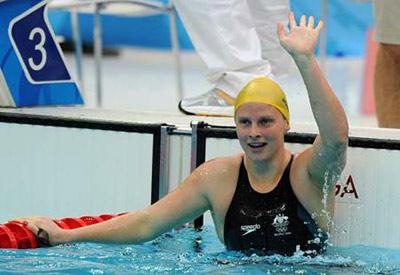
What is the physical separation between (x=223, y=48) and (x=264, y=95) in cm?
85

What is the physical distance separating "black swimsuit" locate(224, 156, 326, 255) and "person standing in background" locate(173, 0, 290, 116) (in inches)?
32.0

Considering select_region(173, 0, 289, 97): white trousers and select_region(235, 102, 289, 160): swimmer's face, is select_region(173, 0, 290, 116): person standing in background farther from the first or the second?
select_region(235, 102, 289, 160): swimmer's face

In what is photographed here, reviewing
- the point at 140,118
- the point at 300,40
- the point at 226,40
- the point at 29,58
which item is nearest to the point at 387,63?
the point at 226,40

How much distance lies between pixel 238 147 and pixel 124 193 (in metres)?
0.46

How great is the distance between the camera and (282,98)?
3.47 meters

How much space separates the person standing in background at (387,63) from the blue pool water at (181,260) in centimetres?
73

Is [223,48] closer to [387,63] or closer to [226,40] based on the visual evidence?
[226,40]

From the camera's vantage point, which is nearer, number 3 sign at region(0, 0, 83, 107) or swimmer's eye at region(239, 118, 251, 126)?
swimmer's eye at region(239, 118, 251, 126)

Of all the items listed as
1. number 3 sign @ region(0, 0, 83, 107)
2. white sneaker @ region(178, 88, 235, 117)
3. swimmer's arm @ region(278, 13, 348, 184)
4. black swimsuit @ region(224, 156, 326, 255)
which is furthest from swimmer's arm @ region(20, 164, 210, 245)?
number 3 sign @ region(0, 0, 83, 107)

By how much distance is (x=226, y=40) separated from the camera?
4238mm

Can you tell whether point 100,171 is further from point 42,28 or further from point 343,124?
point 343,124

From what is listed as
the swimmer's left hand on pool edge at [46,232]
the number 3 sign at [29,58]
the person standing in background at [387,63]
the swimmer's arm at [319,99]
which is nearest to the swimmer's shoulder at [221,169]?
the swimmer's arm at [319,99]

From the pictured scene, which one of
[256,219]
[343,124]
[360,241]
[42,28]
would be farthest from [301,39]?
[42,28]

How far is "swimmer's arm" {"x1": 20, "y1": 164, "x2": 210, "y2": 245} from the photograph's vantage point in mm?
3547
